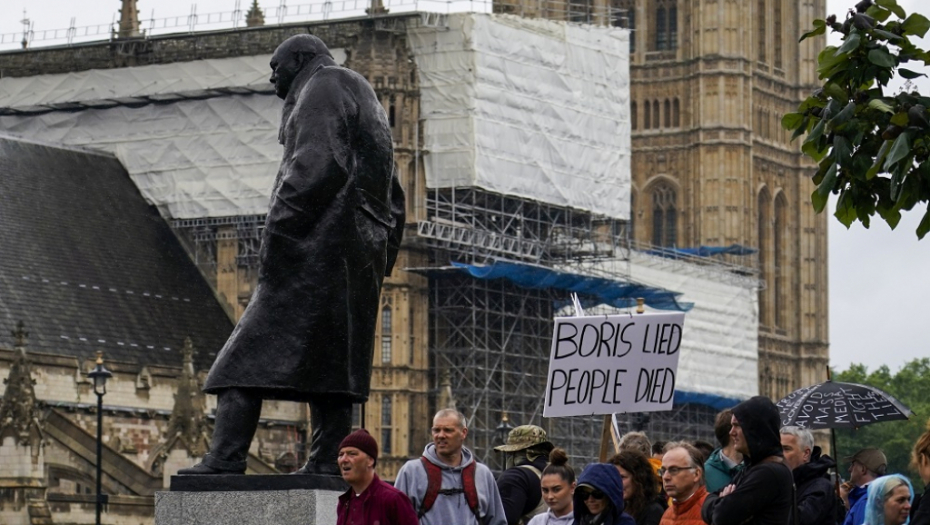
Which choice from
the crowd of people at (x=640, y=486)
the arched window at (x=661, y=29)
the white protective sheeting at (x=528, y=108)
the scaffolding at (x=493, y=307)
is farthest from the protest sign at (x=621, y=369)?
the arched window at (x=661, y=29)

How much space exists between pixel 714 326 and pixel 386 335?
2431 cm

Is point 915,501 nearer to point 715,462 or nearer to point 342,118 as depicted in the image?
point 715,462

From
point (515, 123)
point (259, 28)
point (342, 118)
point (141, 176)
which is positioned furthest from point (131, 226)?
point (342, 118)

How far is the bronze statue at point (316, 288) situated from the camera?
1241cm

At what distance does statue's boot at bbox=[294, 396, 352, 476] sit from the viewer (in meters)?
12.5

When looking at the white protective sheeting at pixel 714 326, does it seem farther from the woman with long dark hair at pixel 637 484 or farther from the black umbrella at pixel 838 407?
the woman with long dark hair at pixel 637 484

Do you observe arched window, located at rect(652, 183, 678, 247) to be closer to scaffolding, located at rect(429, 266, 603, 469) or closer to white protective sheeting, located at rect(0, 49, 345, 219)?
scaffolding, located at rect(429, 266, 603, 469)

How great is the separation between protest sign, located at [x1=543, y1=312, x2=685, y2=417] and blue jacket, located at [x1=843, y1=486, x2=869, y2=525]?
1.33m

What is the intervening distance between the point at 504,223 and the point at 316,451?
4705 cm

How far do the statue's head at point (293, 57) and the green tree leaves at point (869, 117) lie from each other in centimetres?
312

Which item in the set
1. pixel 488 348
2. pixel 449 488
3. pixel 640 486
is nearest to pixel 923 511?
pixel 640 486

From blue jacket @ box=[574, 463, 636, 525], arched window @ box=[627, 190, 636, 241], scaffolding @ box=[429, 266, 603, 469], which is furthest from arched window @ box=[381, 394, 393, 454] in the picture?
blue jacket @ box=[574, 463, 636, 525]

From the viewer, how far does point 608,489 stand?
11469 mm

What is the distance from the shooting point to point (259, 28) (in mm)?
58719
